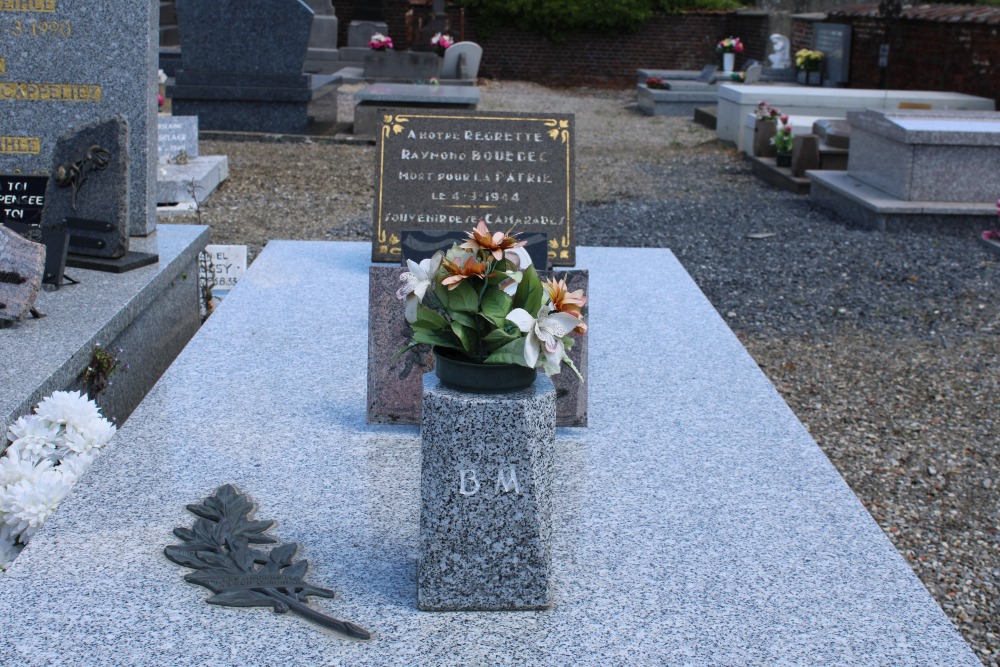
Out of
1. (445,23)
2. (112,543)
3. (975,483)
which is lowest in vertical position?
(975,483)

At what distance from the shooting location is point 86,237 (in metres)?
5.05

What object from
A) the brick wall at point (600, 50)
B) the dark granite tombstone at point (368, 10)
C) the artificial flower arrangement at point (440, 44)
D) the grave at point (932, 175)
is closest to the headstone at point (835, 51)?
the artificial flower arrangement at point (440, 44)

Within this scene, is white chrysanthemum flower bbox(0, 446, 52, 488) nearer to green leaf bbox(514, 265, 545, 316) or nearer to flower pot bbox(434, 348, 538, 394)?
flower pot bbox(434, 348, 538, 394)

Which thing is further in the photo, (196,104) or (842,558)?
(196,104)

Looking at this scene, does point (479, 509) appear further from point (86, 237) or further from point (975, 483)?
point (86, 237)

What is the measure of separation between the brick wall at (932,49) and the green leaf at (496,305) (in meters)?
13.0

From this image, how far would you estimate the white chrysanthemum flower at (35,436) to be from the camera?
329cm

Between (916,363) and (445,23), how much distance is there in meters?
18.5

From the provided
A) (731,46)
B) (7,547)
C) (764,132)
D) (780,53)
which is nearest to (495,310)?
(7,547)

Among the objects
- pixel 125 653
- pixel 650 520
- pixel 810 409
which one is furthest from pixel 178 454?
pixel 810 409

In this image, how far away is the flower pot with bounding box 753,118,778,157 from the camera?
42.0 ft

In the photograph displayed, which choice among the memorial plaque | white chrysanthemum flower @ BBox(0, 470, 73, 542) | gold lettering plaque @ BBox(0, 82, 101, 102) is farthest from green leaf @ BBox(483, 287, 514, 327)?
gold lettering plaque @ BBox(0, 82, 101, 102)

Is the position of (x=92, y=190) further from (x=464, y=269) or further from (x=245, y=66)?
(x=245, y=66)

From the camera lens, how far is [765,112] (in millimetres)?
13102
